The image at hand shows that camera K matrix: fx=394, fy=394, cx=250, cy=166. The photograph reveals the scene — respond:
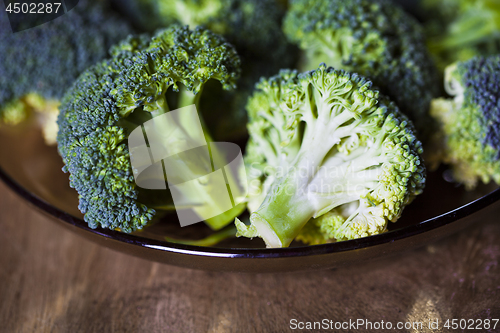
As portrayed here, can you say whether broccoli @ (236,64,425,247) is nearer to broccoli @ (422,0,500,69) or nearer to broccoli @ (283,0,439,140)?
broccoli @ (283,0,439,140)

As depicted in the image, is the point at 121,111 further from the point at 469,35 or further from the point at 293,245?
the point at 469,35

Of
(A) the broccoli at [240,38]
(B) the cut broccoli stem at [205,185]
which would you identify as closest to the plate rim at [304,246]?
(B) the cut broccoli stem at [205,185]

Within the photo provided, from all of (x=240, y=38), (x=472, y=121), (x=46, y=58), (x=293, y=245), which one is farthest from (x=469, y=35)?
(x=46, y=58)

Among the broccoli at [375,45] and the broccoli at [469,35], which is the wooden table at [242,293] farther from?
the broccoli at [469,35]

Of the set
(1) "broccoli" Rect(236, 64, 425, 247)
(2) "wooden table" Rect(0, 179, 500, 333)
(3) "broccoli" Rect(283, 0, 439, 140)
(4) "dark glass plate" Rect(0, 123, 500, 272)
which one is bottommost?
(2) "wooden table" Rect(0, 179, 500, 333)

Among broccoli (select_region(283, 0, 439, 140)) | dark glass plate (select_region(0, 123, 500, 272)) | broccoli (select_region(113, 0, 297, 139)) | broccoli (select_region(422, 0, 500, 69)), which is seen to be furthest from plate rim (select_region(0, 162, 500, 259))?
broccoli (select_region(422, 0, 500, 69))

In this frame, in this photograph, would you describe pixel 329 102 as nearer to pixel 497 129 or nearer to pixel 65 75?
pixel 497 129

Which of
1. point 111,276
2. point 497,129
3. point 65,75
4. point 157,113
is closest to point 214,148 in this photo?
point 157,113
